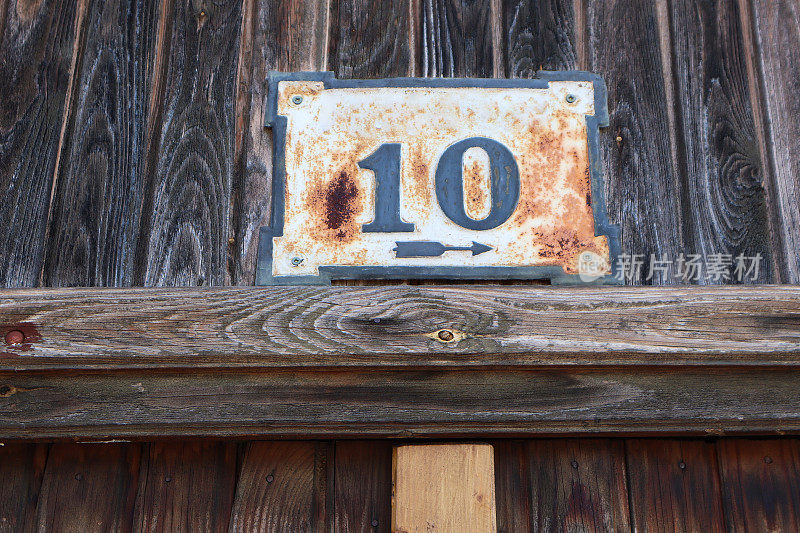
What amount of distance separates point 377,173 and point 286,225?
0.20m

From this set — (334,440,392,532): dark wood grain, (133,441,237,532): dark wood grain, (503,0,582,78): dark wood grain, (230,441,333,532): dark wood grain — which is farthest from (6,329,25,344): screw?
(503,0,582,78): dark wood grain

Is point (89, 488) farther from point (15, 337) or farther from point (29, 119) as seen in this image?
point (29, 119)

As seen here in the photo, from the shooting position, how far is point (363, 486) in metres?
1.23

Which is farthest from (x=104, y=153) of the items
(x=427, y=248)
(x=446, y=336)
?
(x=446, y=336)

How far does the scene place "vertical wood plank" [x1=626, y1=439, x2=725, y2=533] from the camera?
1221mm

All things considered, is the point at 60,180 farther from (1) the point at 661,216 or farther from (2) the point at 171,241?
(1) the point at 661,216

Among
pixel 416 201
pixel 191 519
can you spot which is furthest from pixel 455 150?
pixel 191 519

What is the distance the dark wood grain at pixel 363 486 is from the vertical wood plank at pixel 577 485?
0.89ft

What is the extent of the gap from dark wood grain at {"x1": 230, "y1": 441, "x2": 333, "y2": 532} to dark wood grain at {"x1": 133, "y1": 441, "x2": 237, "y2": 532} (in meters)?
0.03

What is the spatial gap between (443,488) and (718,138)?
2.95 feet

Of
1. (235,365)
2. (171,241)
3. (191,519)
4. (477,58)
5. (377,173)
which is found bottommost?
(191,519)

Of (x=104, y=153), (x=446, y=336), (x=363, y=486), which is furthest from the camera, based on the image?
(x=104, y=153)

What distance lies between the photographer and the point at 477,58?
140 cm

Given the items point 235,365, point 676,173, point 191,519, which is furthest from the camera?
point 676,173
